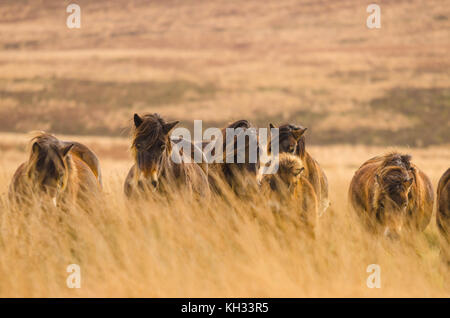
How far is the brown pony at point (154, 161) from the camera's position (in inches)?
268

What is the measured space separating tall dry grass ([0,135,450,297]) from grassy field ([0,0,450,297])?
21 millimetres

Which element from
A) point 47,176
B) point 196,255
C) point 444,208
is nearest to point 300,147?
point 444,208

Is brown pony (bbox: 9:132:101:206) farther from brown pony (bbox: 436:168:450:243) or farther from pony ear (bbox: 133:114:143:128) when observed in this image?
brown pony (bbox: 436:168:450:243)

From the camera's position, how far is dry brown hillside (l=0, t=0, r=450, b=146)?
1822 inches

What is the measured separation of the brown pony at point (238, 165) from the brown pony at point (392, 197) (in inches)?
61.8

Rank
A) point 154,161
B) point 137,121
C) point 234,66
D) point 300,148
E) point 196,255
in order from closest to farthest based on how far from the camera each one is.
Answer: point 196,255 < point 154,161 < point 137,121 < point 300,148 < point 234,66

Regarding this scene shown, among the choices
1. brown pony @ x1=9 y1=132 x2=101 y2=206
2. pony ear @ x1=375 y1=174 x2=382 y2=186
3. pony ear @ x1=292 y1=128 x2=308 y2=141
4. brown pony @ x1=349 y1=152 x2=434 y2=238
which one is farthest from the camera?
pony ear @ x1=292 y1=128 x2=308 y2=141

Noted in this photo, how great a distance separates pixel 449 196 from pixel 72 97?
46514mm

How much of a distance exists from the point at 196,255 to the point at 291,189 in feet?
5.53

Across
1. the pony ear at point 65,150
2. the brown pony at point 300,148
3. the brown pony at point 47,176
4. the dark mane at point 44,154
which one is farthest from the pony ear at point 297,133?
the dark mane at point 44,154

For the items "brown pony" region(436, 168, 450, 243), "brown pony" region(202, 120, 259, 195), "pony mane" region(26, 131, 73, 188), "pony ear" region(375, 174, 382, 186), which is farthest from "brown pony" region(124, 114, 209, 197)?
"brown pony" region(436, 168, 450, 243)

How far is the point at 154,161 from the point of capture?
6.81m

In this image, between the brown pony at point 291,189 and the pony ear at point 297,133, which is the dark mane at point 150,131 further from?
the pony ear at point 297,133

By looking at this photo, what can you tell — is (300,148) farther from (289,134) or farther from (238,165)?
(238,165)
